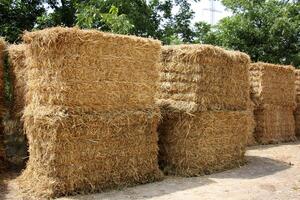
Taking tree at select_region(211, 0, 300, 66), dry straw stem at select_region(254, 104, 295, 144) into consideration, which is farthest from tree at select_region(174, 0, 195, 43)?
dry straw stem at select_region(254, 104, 295, 144)

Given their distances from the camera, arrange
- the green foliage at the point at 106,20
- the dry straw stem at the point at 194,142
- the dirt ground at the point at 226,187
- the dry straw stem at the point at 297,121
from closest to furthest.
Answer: the dirt ground at the point at 226,187 < the dry straw stem at the point at 194,142 < the green foliage at the point at 106,20 < the dry straw stem at the point at 297,121

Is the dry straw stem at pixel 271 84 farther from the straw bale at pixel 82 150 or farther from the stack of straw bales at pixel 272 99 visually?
the straw bale at pixel 82 150

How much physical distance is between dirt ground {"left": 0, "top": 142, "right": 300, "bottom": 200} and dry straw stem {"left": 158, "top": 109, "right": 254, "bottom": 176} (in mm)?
308

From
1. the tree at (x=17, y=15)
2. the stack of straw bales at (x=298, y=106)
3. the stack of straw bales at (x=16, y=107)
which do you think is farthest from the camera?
the stack of straw bales at (x=298, y=106)

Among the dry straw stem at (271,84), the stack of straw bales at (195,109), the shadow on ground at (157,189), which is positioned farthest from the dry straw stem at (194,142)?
the dry straw stem at (271,84)

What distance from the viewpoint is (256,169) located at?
10148 mm

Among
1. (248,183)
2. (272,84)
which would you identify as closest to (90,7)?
(272,84)

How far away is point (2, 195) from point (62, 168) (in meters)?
1.02

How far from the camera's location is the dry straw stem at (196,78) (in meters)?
9.34

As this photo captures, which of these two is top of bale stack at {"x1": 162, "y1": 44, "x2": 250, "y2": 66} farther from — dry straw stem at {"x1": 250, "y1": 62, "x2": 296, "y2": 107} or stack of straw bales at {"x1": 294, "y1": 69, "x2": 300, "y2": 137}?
stack of straw bales at {"x1": 294, "y1": 69, "x2": 300, "y2": 137}

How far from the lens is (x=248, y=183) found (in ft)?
28.1

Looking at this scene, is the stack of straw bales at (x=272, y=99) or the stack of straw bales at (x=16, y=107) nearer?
the stack of straw bales at (x=16, y=107)

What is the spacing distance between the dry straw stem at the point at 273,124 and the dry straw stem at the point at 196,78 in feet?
15.0

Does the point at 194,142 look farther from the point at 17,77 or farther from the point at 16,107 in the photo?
the point at 17,77
